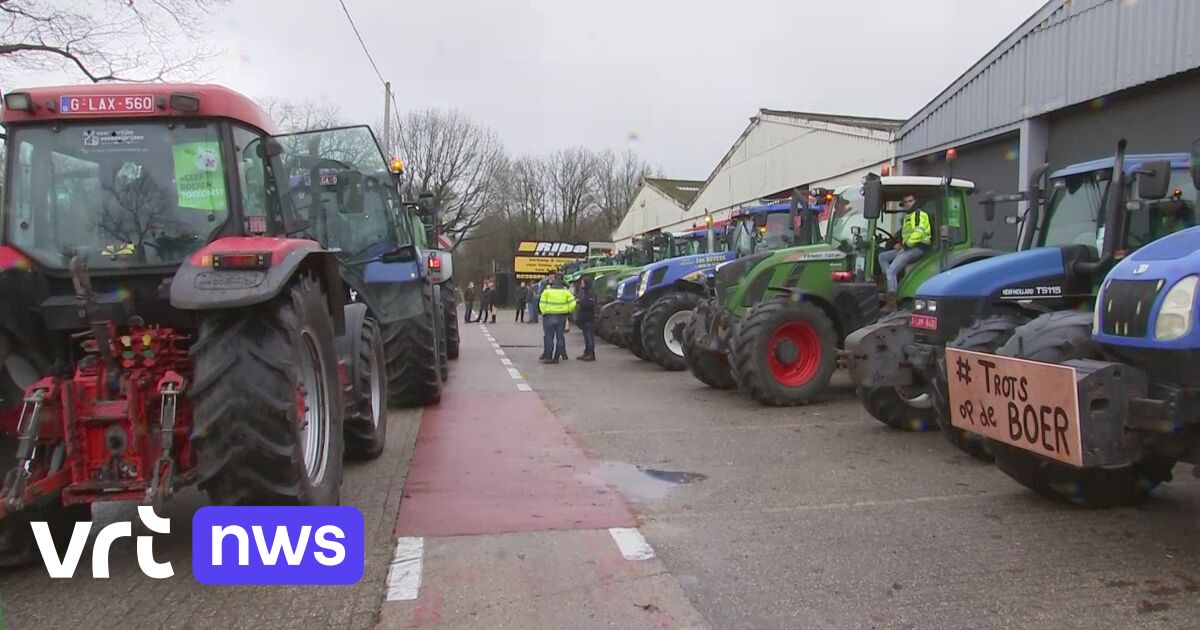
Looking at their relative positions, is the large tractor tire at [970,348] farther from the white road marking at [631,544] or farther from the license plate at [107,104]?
the license plate at [107,104]

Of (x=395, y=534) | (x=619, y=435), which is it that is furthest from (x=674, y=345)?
(x=395, y=534)

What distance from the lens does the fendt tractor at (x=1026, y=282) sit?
5.56 metres

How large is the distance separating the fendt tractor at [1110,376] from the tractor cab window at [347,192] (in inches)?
224

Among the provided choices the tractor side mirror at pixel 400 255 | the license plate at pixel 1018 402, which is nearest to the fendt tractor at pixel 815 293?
the tractor side mirror at pixel 400 255

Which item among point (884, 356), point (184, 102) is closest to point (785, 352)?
point (884, 356)

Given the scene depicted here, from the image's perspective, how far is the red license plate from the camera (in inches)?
249

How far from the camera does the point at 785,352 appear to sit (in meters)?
9.12

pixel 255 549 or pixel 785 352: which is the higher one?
pixel 785 352

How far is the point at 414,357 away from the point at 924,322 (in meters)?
5.27

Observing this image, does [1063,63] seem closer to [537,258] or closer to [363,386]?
[363,386]

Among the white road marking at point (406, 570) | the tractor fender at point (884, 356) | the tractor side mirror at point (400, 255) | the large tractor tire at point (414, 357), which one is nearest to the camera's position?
the white road marking at point (406, 570)

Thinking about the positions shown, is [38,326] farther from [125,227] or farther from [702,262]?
[702,262]

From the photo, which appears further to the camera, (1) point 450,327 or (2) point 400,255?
(1) point 450,327

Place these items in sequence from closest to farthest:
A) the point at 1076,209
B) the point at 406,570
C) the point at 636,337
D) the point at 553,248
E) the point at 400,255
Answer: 1. the point at 406,570
2. the point at 1076,209
3. the point at 400,255
4. the point at 636,337
5. the point at 553,248
